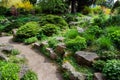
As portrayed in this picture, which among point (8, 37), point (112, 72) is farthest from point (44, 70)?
point (8, 37)

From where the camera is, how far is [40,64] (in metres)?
9.40

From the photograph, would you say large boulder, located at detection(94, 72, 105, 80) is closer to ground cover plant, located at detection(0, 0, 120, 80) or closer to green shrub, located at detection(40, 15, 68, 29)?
ground cover plant, located at detection(0, 0, 120, 80)

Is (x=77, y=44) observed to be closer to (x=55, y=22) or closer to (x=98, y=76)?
(x=98, y=76)

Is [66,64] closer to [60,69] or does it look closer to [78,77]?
[60,69]

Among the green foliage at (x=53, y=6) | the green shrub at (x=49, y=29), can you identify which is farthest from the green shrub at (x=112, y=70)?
the green foliage at (x=53, y=6)

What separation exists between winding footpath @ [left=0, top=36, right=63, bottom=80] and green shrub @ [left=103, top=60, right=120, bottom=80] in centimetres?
172

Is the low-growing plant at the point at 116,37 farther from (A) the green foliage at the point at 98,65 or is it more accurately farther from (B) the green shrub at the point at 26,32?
(B) the green shrub at the point at 26,32

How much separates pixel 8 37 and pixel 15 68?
23.2 feet

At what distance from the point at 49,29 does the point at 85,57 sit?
4820 millimetres

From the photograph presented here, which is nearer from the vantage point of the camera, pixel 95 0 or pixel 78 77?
pixel 78 77

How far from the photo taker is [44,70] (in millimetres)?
8781

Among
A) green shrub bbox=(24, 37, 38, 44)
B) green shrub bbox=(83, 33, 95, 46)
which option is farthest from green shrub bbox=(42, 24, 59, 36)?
green shrub bbox=(83, 33, 95, 46)

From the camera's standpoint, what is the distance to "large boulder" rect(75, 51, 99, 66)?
26.7ft

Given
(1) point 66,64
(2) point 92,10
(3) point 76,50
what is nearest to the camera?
(1) point 66,64
